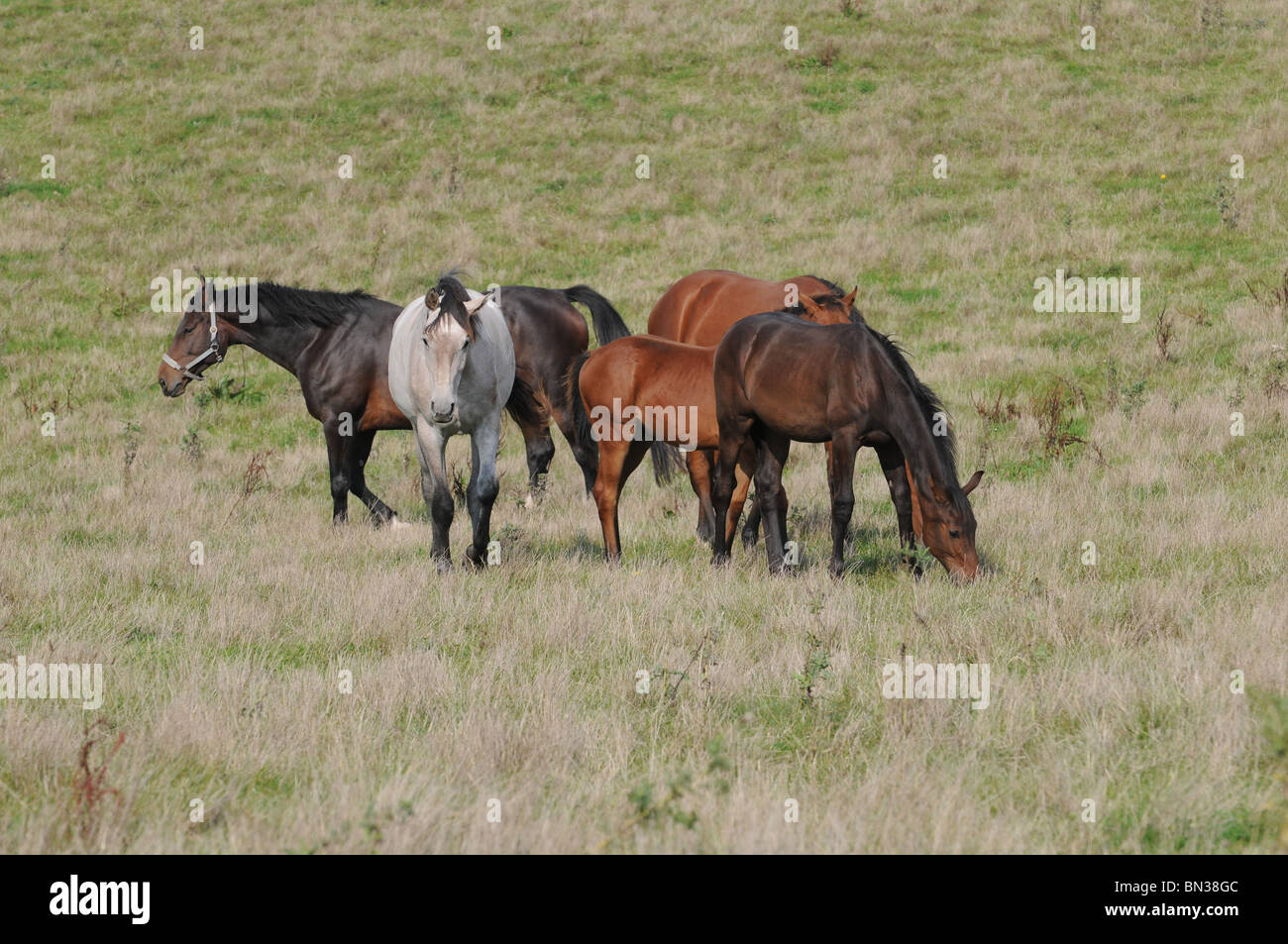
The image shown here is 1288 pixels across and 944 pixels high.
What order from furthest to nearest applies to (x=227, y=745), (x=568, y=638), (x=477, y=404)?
(x=477, y=404) → (x=568, y=638) → (x=227, y=745)

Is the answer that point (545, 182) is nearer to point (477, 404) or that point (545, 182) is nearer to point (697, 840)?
point (477, 404)

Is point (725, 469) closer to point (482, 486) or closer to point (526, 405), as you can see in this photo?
point (482, 486)

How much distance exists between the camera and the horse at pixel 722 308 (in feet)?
29.3

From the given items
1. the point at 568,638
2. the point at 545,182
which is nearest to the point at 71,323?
the point at 545,182

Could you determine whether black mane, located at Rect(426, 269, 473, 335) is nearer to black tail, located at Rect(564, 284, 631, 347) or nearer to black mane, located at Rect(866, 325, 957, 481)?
black mane, located at Rect(866, 325, 957, 481)

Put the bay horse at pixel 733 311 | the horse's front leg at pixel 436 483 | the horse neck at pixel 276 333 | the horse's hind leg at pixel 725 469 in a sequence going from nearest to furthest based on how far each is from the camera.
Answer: the horse's hind leg at pixel 725 469
the horse's front leg at pixel 436 483
the bay horse at pixel 733 311
the horse neck at pixel 276 333

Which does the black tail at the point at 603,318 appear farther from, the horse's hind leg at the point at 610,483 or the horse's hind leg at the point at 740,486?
the horse's hind leg at the point at 740,486

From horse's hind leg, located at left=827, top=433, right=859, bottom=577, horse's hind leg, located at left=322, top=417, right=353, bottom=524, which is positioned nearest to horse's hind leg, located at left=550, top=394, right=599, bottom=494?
horse's hind leg, located at left=322, top=417, right=353, bottom=524

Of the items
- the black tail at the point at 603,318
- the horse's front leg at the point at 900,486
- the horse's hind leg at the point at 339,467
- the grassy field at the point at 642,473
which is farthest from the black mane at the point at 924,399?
the horse's hind leg at the point at 339,467

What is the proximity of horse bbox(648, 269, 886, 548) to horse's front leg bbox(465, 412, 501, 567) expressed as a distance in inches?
62.7

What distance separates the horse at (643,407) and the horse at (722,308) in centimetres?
42

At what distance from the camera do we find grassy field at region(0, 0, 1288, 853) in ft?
13.4

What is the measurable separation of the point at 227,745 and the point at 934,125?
2182cm

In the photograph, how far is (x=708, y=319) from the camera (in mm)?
10930
